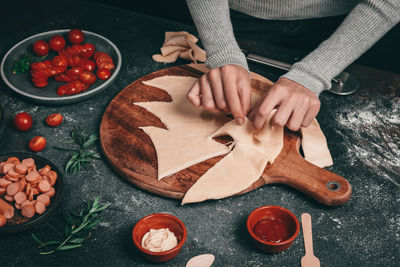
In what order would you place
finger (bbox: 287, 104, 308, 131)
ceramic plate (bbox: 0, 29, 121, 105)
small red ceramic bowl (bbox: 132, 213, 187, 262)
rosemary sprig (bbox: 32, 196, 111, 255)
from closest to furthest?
small red ceramic bowl (bbox: 132, 213, 187, 262)
rosemary sprig (bbox: 32, 196, 111, 255)
finger (bbox: 287, 104, 308, 131)
ceramic plate (bbox: 0, 29, 121, 105)

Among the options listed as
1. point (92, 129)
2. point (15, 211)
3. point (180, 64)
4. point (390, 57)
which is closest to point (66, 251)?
point (15, 211)

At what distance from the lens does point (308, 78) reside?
1708 mm

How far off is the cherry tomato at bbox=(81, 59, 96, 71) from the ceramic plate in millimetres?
89

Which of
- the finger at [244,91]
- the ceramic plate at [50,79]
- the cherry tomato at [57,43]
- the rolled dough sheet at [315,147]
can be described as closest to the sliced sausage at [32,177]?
the ceramic plate at [50,79]

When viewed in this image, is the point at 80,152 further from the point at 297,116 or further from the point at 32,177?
the point at 297,116

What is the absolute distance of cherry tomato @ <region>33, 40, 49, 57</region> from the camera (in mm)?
2197

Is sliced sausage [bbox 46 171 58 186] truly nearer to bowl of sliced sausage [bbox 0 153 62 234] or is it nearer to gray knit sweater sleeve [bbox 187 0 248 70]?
bowl of sliced sausage [bbox 0 153 62 234]

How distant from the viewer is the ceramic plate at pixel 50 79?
1.93m

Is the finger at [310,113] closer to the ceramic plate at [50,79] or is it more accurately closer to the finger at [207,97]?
the finger at [207,97]

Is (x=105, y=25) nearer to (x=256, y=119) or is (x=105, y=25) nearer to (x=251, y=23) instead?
(x=251, y=23)

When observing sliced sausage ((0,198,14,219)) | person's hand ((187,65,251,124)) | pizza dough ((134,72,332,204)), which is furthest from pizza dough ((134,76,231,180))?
sliced sausage ((0,198,14,219))

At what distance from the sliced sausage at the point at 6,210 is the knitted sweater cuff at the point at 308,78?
4.11ft

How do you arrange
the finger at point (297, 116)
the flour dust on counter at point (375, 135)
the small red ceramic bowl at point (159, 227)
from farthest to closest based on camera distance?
1. the flour dust on counter at point (375, 135)
2. the finger at point (297, 116)
3. the small red ceramic bowl at point (159, 227)

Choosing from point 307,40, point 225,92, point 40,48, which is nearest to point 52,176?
point 225,92
